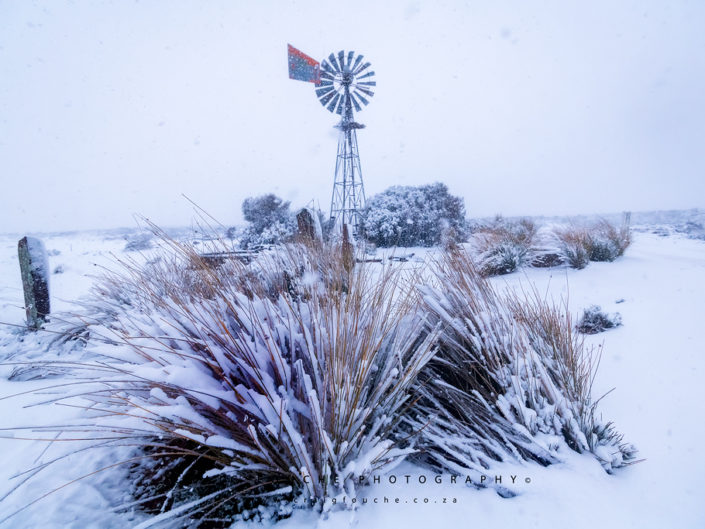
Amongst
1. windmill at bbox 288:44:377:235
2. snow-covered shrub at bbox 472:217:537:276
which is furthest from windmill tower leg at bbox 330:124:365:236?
snow-covered shrub at bbox 472:217:537:276

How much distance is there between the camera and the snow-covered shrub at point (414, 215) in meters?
10.6

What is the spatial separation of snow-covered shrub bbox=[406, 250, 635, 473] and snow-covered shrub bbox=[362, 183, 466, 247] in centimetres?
802

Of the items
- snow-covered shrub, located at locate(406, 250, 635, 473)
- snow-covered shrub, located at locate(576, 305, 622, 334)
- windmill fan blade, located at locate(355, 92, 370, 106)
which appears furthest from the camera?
windmill fan blade, located at locate(355, 92, 370, 106)

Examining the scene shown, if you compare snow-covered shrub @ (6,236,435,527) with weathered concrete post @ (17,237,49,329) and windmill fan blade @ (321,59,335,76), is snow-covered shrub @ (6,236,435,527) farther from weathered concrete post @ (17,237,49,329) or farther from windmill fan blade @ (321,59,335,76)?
windmill fan blade @ (321,59,335,76)

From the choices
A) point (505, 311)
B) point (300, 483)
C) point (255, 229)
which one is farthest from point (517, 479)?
point (255, 229)

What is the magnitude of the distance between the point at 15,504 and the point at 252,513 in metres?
0.88

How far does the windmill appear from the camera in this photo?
11789 mm

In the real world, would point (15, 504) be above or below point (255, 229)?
below

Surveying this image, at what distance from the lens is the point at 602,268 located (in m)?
5.45

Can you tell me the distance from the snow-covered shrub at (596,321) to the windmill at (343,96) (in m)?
8.72

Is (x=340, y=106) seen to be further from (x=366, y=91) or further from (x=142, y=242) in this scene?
(x=142, y=242)

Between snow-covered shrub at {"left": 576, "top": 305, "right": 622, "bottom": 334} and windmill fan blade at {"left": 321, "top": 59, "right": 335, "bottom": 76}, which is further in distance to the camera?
windmill fan blade at {"left": 321, "top": 59, "right": 335, "bottom": 76}

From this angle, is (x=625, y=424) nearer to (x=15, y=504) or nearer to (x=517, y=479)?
(x=517, y=479)

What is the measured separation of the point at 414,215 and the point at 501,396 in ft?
33.1
